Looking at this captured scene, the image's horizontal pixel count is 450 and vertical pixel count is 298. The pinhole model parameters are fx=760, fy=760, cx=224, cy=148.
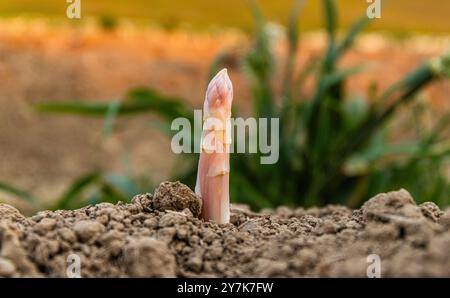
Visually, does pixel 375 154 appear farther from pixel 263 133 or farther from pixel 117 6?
pixel 117 6

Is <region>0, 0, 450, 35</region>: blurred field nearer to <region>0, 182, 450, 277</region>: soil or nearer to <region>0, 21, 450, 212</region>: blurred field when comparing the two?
<region>0, 21, 450, 212</region>: blurred field

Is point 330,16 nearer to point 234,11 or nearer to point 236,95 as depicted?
point 234,11

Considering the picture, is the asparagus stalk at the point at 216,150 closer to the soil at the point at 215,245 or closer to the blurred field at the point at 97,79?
the soil at the point at 215,245

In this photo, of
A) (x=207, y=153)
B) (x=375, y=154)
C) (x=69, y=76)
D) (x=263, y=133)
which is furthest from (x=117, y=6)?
(x=207, y=153)

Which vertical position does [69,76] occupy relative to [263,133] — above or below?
above

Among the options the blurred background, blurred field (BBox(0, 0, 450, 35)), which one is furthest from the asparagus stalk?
blurred field (BBox(0, 0, 450, 35))

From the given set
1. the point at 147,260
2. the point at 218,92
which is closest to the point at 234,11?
the point at 218,92
